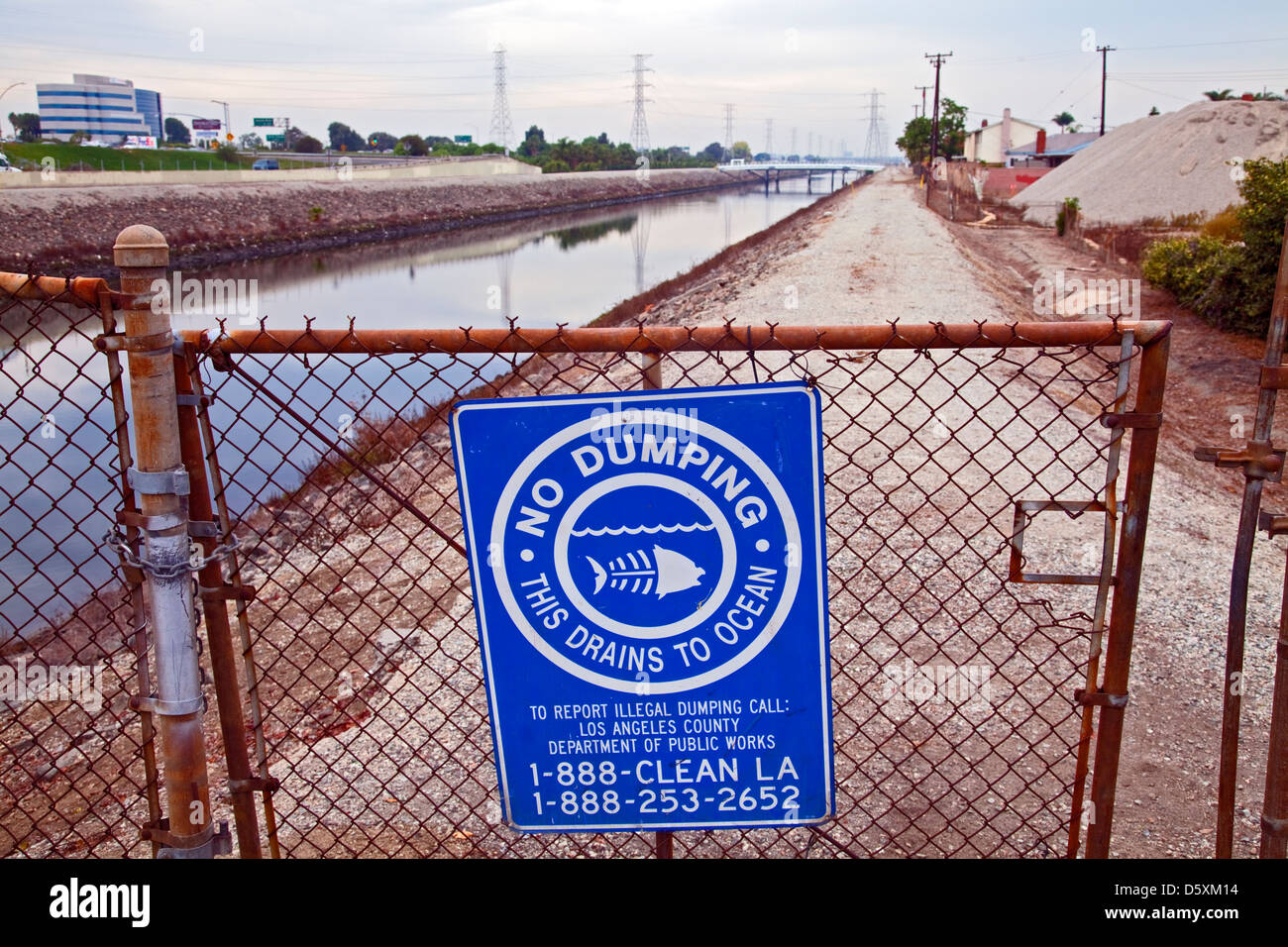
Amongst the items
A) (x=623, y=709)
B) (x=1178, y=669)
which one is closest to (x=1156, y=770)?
(x=1178, y=669)

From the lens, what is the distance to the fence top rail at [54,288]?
227cm

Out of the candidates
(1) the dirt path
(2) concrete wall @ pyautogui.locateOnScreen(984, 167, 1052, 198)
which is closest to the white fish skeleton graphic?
(1) the dirt path

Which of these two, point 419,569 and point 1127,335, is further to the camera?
point 419,569

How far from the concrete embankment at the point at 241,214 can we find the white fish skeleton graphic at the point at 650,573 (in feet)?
89.2

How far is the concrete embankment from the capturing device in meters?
32.7

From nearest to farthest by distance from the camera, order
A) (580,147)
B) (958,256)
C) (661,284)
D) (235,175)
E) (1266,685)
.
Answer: (1266,685) < (958,256) < (661,284) < (235,175) < (580,147)

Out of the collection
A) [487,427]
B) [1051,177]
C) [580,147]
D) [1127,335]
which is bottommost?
[487,427]

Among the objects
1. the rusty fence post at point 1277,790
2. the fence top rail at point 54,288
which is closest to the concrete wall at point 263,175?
the fence top rail at point 54,288

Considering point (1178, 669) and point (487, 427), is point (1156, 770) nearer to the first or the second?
point (1178, 669)

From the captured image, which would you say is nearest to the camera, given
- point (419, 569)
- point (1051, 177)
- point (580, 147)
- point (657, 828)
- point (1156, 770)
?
point (657, 828)

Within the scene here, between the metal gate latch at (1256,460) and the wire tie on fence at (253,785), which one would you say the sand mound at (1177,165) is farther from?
the wire tie on fence at (253,785)

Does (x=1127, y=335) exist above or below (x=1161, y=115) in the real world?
below

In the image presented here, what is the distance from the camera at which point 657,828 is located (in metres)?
2.25
